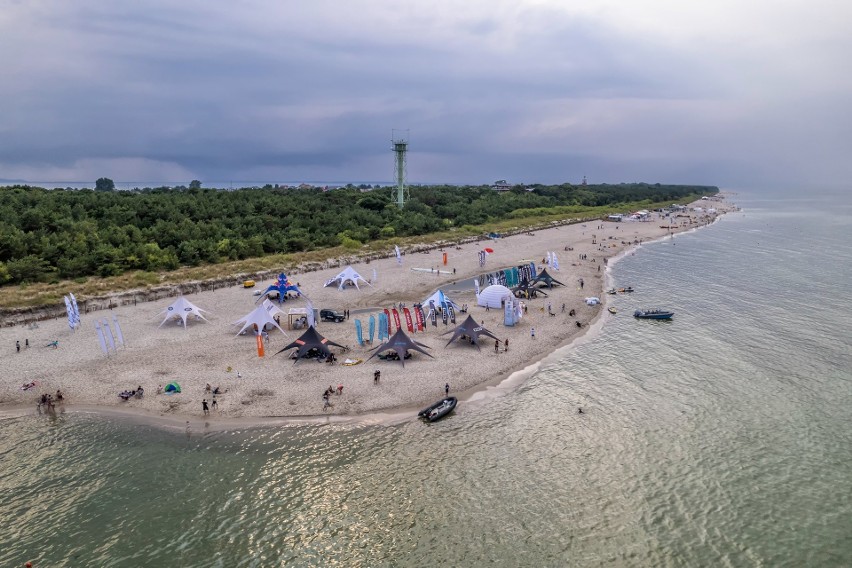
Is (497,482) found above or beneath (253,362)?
beneath

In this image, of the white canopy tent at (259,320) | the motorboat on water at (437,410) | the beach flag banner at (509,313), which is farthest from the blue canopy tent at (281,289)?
the motorboat on water at (437,410)

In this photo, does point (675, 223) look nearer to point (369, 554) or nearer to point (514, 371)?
point (514, 371)

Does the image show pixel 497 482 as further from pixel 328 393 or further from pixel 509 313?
pixel 509 313

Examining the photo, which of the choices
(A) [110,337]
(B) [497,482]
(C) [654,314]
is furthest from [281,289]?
(C) [654,314]

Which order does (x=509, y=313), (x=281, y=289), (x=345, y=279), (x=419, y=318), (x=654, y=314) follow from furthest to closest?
(x=345, y=279)
(x=281, y=289)
(x=654, y=314)
(x=509, y=313)
(x=419, y=318)

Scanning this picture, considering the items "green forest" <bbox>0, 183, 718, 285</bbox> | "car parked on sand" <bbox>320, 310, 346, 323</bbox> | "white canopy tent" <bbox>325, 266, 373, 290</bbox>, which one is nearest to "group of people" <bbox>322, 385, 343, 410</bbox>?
"car parked on sand" <bbox>320, 310, 346, 323</bbox>

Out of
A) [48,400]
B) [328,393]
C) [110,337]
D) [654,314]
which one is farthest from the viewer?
[654,314]

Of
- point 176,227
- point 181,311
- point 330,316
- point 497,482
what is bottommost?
point 497,482

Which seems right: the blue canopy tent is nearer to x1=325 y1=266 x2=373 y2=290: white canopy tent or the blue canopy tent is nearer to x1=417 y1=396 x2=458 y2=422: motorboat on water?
x1=325 y1=266 x2=373 y2=290: white canopy tent

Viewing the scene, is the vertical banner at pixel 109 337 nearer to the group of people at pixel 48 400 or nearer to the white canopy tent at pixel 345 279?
the group of people at pixel 48 400
